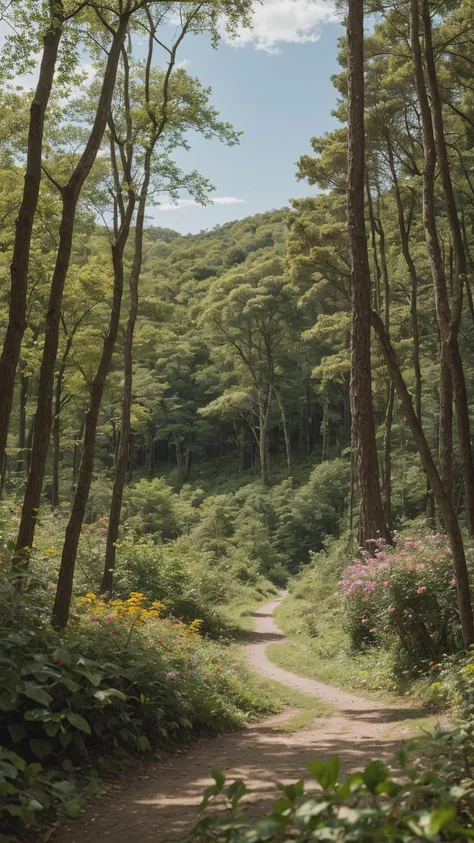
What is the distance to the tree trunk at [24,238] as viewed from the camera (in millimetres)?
6789

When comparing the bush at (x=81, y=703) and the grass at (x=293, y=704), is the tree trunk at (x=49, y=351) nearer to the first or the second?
the bush at (x=81, y=703)

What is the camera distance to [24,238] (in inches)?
277

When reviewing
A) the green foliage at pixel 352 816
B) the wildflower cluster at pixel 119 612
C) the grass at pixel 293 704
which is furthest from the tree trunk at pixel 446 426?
the green foliage at pixel 352 816

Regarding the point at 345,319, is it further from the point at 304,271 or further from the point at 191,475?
the point at 191,475

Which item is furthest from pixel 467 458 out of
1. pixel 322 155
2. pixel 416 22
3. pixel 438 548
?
pixel 322 155

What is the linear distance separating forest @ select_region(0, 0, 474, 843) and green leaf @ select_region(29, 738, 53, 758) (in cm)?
2

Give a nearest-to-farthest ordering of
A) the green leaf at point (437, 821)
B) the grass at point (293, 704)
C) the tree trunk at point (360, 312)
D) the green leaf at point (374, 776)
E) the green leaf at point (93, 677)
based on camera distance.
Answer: the green leaf at point (437, 821) → the green leaf at point (374, 776) → the green leaf at point (93, 677) → the grass at point (293, 704) → the tree trunk at point (360, 312)

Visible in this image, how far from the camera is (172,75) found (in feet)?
45.9

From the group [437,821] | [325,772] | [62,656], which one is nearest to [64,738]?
[62,656]

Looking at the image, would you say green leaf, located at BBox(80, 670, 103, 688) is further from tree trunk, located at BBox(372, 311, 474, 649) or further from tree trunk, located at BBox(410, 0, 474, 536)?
tree trunk, located at BBox(410, 0, 474, 536)

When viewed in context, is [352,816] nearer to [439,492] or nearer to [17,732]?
[17,732]

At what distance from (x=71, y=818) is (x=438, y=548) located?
601 centimetres

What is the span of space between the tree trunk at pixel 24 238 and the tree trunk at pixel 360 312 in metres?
4.92

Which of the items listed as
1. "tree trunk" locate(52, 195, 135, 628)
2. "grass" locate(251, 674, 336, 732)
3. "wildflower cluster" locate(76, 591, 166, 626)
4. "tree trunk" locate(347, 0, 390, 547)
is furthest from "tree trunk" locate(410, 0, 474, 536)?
"wildflower cluster" locate(76, 591, 166, 626)
